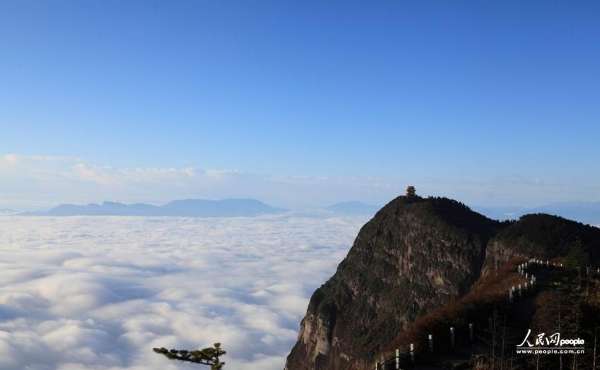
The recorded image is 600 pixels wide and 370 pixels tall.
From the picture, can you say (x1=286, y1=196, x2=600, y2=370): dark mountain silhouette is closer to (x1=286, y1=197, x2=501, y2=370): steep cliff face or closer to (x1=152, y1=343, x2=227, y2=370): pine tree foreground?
(x1=286, y1=197, x2=501, y2=370): steep cliff face

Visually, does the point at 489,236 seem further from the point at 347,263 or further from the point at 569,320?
the point at 569,320

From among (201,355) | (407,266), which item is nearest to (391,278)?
(407,266)

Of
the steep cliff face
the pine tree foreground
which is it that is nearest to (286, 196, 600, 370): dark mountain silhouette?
the steep cliff face

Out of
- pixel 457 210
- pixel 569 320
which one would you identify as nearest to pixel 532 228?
pixel 457 210

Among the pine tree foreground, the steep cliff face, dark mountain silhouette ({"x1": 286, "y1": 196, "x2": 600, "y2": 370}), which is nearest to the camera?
the pine tree foreground

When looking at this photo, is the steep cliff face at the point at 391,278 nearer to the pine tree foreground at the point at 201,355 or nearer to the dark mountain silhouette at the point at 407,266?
the dark mountain silhouette at the point at 407,266

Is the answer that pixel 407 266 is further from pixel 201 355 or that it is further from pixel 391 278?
pixel 201 355
